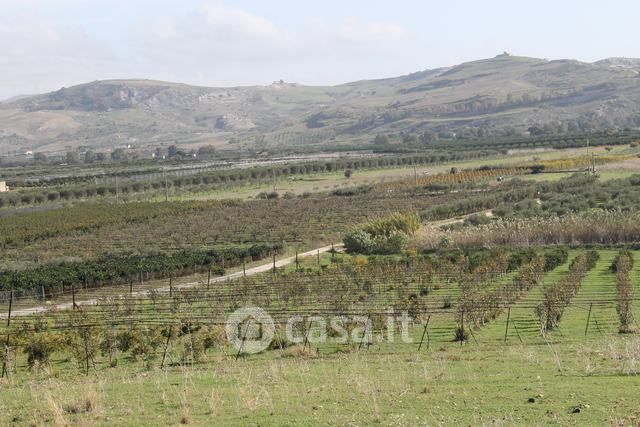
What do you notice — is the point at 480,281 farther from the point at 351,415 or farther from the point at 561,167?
the point at 561,167

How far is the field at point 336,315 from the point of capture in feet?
42.0

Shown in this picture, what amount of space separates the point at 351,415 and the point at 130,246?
39733 millimetres

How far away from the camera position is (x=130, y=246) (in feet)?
164

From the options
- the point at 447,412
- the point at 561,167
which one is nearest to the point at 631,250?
the point at 447,412

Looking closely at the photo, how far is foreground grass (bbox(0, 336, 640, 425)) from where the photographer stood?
1192 cm

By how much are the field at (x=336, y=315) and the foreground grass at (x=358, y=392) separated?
0.19ft

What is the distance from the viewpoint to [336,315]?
23.1 metres

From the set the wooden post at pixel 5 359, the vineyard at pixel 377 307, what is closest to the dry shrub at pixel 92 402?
the vineyard at pixel 377 307

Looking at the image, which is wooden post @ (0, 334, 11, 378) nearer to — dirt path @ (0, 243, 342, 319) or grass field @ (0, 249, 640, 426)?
grass field @ (0, 249, 640, 426)
